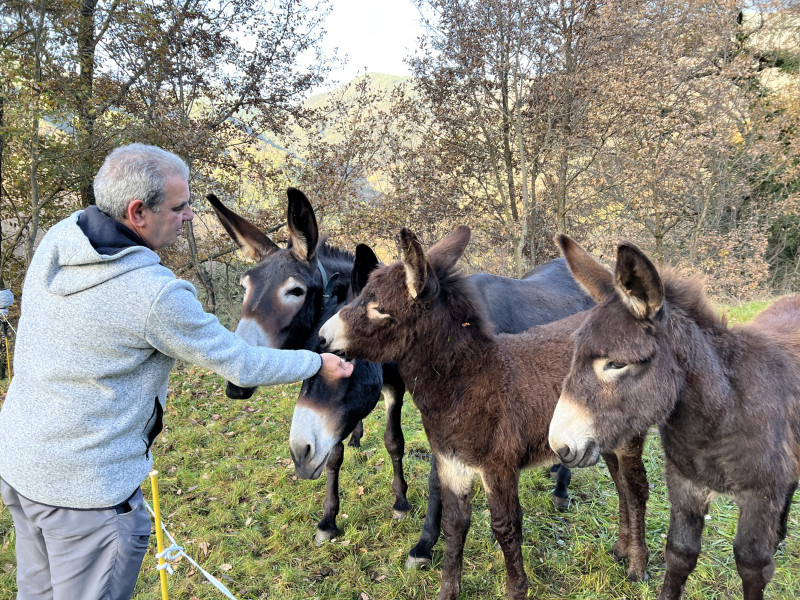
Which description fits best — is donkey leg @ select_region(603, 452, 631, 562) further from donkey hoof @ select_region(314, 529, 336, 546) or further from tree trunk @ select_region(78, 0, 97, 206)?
tree trunk @ select_region(78, 0, 97, 206)

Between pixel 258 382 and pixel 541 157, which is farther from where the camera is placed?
pixel 541 157

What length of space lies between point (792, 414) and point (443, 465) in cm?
193

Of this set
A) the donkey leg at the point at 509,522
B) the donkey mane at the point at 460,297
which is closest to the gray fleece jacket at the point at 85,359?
the donkey mane at the point at 460,297

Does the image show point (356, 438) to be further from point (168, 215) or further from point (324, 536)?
point (168, 215)

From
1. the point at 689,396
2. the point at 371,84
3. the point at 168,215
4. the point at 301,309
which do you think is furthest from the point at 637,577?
the point at 371,84

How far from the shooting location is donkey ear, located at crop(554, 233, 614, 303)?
2.50 m

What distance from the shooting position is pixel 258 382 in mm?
2215

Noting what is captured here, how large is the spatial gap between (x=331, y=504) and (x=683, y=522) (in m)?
2.74

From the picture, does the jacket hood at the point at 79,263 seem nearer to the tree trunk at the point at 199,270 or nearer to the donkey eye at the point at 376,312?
the donkey eye at the point at 376,312

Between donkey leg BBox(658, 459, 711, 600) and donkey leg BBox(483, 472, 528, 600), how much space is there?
0.87m

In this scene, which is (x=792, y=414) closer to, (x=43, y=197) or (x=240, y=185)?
(x=240, y=185)

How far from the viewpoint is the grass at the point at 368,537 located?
3311 millimetres

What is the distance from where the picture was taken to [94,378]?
191 centimetres

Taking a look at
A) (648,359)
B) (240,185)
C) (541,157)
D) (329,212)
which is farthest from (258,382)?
(541,157)
